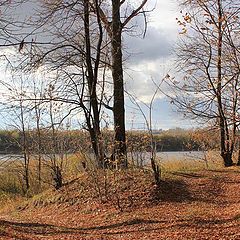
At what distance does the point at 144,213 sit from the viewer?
9914 mm

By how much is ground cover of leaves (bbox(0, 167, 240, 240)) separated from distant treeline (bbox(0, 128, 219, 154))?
1.11m

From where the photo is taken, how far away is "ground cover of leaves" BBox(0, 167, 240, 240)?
826cm

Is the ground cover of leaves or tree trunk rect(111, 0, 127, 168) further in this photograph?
tree trunk rect(111, 0, 127, 168)

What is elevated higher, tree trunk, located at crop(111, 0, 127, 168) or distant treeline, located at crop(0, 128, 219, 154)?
tree trunk, located at crop(111, 0, 127, 168)

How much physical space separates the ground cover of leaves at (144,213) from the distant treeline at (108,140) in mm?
1106

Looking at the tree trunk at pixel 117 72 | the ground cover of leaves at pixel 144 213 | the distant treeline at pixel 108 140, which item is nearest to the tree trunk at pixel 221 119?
the distant treeline at pixel 108 140

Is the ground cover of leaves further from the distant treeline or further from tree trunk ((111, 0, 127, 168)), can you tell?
tree trunk ((111, 0, 127, 168))

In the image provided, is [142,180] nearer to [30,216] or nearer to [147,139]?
[147,139]

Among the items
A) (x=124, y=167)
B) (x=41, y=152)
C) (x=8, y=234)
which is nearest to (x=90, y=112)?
(x=124, y=167)

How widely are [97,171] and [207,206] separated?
334cm

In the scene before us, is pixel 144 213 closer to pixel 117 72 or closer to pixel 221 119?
pixel 117 72

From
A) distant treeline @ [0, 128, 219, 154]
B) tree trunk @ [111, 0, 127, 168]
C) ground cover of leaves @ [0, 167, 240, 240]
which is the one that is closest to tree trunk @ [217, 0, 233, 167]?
distant treeline @ [0, 128, 219, 154]

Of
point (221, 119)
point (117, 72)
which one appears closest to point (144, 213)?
point (117, 72)

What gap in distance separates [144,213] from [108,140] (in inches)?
121
